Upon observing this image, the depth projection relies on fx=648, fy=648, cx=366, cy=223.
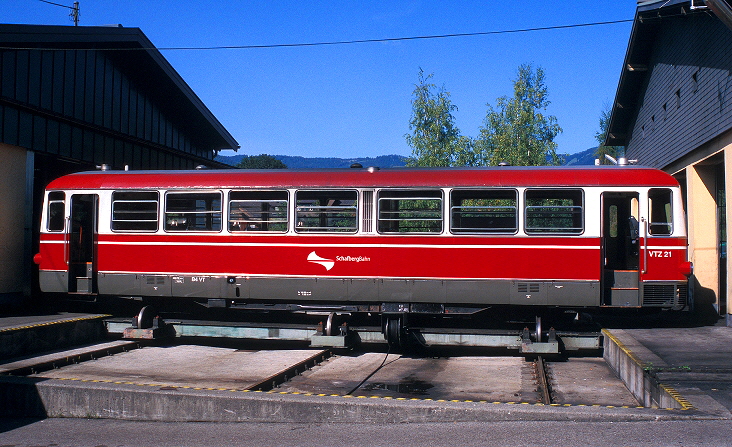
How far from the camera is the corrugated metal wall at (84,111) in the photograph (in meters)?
16.6

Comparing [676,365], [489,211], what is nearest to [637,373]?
[676,365]

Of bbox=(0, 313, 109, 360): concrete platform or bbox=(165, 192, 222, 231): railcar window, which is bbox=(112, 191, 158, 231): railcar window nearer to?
bbox=(165, 192, 222, 231): railcar window

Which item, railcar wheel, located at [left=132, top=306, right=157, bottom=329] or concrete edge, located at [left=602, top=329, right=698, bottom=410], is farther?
railcar wheel, located at [left=132, top=306, right=157, bottom=329]

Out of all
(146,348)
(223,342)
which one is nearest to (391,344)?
(223,342)

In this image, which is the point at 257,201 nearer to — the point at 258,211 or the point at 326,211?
the point at 258,211

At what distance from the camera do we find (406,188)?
40.0 ft

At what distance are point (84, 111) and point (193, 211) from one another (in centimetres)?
885

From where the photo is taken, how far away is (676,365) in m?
8.59

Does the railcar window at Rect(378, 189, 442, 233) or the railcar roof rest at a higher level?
the railcar roof

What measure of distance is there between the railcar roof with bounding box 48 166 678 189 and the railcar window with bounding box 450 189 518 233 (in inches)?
7.8

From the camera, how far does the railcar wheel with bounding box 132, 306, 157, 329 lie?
1323 cm

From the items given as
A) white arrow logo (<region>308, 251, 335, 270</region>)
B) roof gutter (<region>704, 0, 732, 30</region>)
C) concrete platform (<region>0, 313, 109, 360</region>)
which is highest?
roof gutter (<region>704, 0, 732, 30</region>)

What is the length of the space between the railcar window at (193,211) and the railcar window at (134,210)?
0.33 meters

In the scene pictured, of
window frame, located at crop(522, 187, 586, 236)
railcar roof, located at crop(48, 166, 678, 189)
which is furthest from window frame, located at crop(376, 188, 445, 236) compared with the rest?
window frame, located at crop(522, 187, 586, 236)
